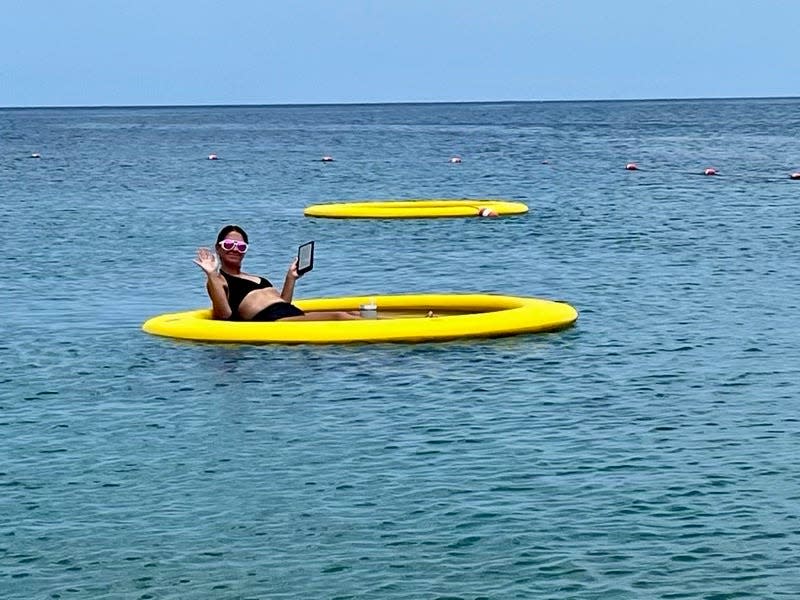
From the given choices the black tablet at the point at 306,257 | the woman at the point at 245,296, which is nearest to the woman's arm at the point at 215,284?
the woman at the point at 245,296

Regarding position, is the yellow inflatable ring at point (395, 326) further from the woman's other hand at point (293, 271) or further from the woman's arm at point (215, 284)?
the woman's other hand at point (293, 271)

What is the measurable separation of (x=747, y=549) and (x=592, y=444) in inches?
130

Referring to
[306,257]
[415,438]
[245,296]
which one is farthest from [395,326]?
[415,438]

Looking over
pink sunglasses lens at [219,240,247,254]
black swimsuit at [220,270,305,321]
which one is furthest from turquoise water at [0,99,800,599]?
pink sunglasses lens at [219,240,247,254]

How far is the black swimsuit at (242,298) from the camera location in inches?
759

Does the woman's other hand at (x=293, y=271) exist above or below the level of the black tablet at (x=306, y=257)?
below

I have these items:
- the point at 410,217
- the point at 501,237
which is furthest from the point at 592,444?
the point at 410,217

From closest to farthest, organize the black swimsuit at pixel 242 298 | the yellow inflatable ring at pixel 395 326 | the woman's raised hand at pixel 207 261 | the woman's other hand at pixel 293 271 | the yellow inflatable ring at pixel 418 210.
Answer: the woman's raised hand at pixel 207 261, the woman's other hand at pixel 293 271, the yellow inflatable ring at pixel 395 326, the black swimsuit at pixel 242 298, the yellow inflatable ring at pixel 418 210

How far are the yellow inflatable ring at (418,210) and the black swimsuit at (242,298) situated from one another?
2132cm

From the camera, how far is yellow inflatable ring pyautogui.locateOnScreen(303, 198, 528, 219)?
41112 mm

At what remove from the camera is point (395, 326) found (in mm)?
19062

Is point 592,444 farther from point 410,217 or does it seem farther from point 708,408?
point 410,217

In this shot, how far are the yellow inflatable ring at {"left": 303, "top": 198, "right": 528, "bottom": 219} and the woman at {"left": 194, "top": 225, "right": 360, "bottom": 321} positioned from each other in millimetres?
21280

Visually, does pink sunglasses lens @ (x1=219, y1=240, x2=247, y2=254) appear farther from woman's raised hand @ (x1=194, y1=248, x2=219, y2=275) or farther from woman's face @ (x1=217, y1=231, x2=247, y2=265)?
woman's raised hand @ (x1=194, y1=248, x2=219, y2=275)
